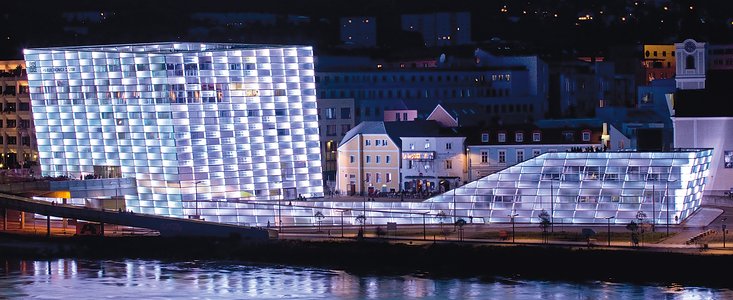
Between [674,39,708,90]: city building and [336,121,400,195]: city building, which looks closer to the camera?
[336,121,400,195]: city building

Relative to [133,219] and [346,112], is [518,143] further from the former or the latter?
[133,219]

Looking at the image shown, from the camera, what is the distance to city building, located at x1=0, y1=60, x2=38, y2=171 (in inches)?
4262

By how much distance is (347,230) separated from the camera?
75.5 metres

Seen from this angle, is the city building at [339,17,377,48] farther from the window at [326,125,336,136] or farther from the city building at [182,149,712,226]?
the city building at [182,149,712,226]

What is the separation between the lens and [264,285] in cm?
6525

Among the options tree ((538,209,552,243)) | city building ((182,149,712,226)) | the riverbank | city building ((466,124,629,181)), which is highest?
city building ((466,124,629,181))

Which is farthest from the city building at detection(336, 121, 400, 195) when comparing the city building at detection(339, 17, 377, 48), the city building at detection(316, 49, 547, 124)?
the city building at detection(339, 17, 377, 48)

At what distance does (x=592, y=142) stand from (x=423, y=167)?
8.08 m

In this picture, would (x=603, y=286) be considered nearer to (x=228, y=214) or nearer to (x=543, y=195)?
(x=543, y=195)

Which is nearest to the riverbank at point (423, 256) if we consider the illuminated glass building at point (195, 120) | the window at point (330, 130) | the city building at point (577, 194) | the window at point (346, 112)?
the city building at point (577, 194)

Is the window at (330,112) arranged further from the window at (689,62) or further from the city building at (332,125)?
the window at (689,62)

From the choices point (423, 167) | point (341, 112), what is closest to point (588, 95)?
point (341, 112)

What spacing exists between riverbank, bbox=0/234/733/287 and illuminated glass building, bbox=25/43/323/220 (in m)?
8.83

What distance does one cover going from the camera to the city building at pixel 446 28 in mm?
163875
